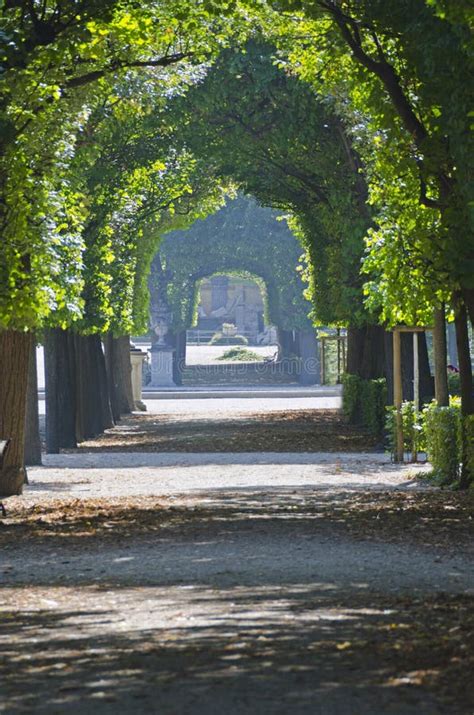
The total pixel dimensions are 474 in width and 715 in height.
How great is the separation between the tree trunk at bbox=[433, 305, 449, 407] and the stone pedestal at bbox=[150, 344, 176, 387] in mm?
44246

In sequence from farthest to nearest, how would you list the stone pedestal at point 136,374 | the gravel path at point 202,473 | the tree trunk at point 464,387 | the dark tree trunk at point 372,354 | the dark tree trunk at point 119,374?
the stone pedestal at point 136,374 < the dark tree trunk at point 119,374 < the dark tree trunk at point 372,354 < the gravel path at point 202,473 < the tree trunk at point 464,387

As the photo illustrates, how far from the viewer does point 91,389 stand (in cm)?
3431

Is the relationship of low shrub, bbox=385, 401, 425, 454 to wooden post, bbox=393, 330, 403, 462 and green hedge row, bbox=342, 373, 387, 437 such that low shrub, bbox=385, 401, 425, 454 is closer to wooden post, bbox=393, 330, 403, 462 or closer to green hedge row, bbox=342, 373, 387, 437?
wooden post, bbox=393, 330, 403, 462

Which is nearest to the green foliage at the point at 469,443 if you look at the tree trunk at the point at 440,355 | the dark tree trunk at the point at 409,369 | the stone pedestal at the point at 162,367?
the tree trunk at the point at 440,355

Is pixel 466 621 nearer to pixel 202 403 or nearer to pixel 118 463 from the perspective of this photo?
pixel 118 463

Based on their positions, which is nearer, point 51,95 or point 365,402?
point 51,95

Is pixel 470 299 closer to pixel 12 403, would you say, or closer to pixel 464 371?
pixel 464 371

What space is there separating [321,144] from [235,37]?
7.80ft

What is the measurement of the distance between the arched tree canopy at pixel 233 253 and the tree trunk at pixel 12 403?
45.6 meters

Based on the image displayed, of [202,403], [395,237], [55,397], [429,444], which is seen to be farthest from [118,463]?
[202,403]

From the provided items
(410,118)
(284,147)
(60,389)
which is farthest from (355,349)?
(410,118)

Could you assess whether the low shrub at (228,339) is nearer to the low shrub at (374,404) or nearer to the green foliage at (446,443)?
the low shrub at (374,404)

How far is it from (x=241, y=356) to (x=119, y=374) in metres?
36.2

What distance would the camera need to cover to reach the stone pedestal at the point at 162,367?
64.4 m
